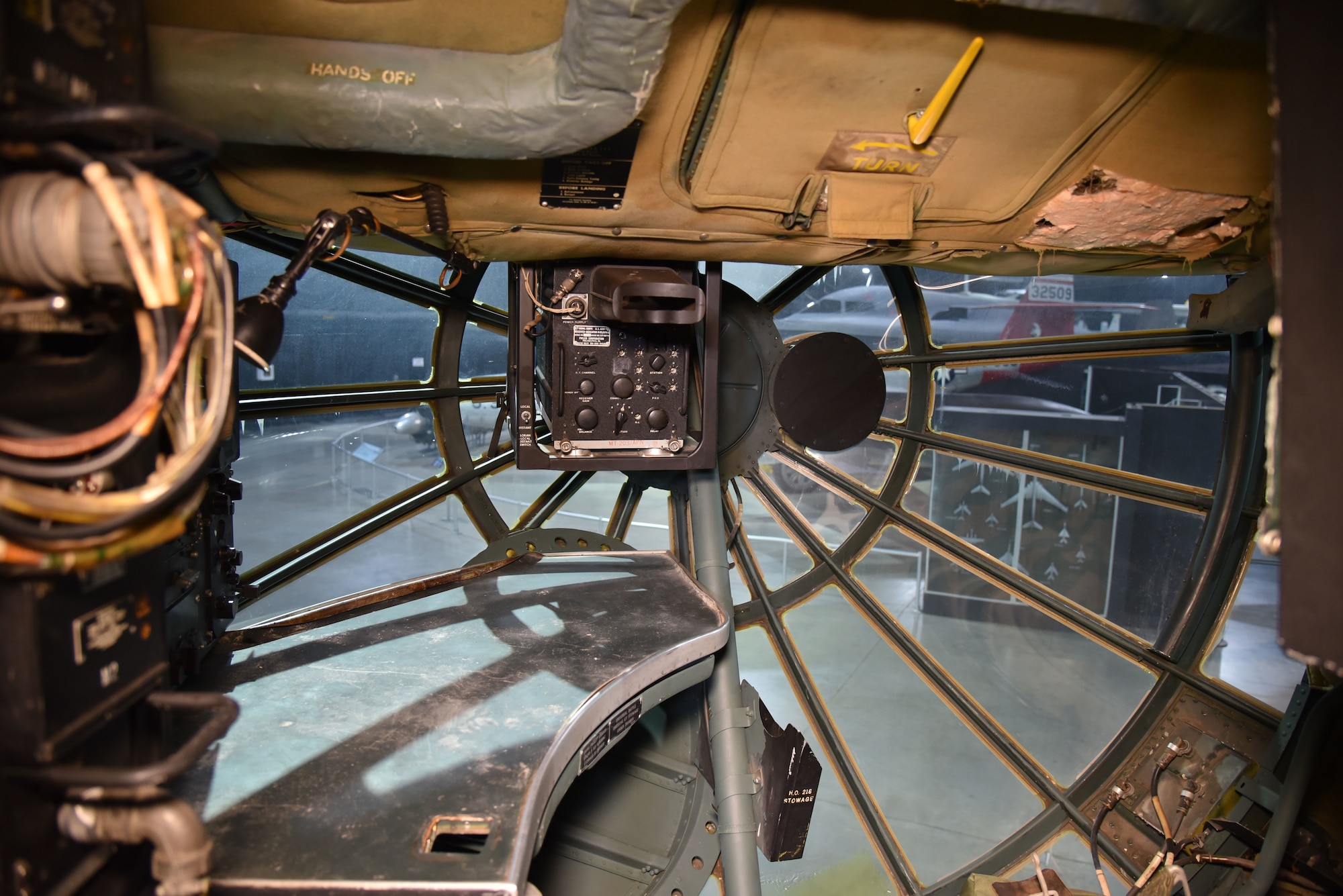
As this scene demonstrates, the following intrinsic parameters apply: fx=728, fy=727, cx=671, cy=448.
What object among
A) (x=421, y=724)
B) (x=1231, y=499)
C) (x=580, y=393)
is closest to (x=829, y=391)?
(x=580, y=393)

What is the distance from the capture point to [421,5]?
1.48 m

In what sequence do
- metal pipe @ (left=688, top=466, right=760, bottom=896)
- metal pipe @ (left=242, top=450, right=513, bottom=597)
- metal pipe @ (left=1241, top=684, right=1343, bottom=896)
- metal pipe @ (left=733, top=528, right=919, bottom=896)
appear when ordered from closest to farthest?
metal pipe @ (left=1241, top=684, right=1343, bottom=896), metal pipe @ (left=688, top=466, right=760, bottom=896), metal pipe @ (left=242, top=450, right=513, bottom=597), metal pipe @ (left=733, top=528, right=919, bottom=896)

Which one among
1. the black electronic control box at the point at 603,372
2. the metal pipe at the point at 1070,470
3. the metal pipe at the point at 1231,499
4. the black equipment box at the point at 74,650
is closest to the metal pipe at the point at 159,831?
the black equipment box at the point at 74,650

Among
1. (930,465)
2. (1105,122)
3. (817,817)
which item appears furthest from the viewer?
(930,465)

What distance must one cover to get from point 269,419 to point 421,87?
1804 millimetres

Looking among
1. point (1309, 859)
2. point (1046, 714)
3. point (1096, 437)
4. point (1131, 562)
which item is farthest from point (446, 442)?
point (1046, 714)

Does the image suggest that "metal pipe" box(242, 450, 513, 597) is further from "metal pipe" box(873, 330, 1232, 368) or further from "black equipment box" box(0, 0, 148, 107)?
"black equipment box" box(0, 0, 148, 107)

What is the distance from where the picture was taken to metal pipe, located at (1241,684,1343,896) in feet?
7.37

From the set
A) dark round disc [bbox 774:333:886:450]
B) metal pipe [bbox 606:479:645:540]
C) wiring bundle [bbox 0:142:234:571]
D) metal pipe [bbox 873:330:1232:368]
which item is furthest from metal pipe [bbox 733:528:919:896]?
wiring bundle [bbox 0:142:234:571]

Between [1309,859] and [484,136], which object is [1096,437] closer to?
[1309,859]

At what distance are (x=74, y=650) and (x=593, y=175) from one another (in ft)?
5.09

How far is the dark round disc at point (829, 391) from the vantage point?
3.09 m

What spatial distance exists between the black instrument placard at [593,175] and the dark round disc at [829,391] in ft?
4.25

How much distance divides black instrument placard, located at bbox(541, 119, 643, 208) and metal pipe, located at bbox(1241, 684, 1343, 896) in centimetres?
271
